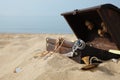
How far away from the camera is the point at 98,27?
226 inches

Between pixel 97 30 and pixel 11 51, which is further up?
pixel 97 30

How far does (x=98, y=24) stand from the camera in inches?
223

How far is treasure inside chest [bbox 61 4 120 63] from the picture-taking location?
4.66 m

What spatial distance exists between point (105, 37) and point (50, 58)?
1.17 meters

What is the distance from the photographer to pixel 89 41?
6234mm

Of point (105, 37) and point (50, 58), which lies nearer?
point (50, 58)

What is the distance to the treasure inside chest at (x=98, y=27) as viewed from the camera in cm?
466

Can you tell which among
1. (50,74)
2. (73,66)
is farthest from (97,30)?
(50,74)

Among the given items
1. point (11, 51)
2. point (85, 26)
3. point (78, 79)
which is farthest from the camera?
point (11, 51)

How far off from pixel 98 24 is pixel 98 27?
9cm

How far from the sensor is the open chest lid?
4.67m

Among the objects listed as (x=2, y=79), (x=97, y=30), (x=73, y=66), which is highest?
(x=97, y=30)

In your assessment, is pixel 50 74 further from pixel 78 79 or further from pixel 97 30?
pixel 97 30

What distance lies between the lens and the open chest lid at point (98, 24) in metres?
4.67
